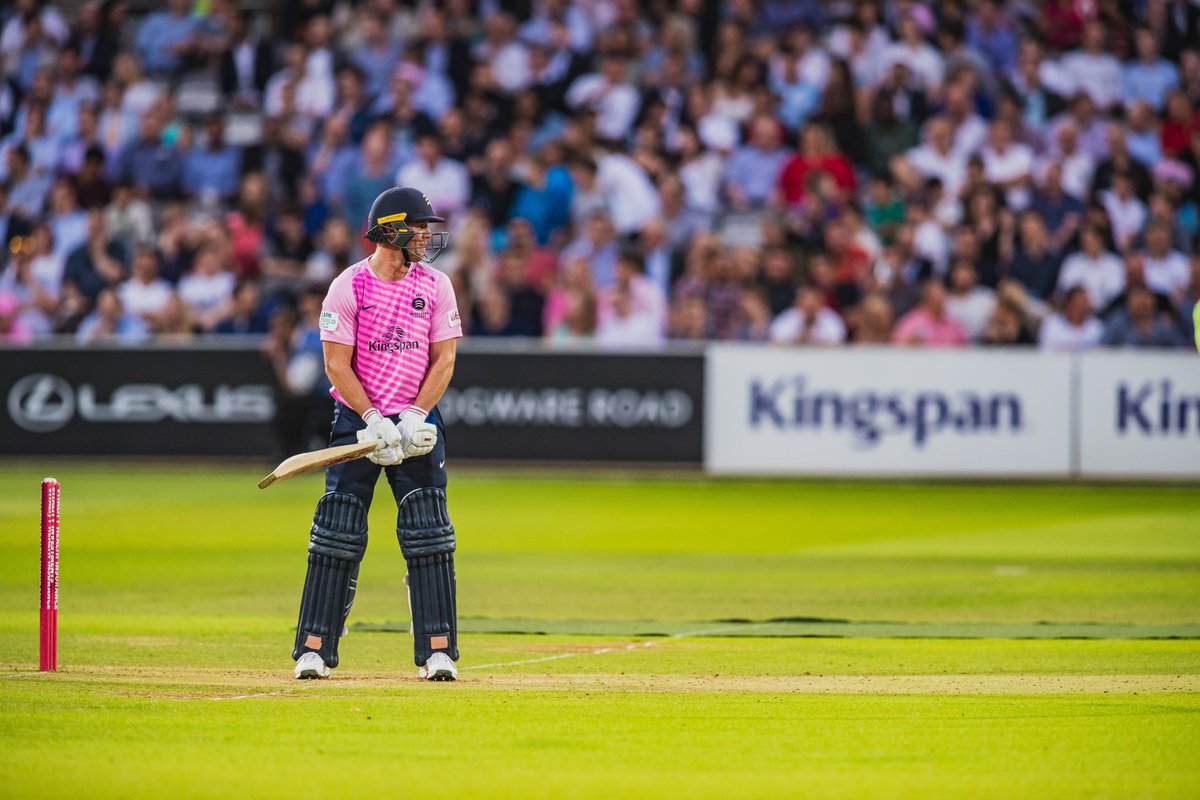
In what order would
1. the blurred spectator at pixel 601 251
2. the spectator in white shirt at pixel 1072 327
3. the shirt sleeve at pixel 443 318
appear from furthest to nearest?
the blurred spectator at pixel 601 251
the spectator in white shirt at pixel 1072 327
the shirt sleeve at pixel 443 318

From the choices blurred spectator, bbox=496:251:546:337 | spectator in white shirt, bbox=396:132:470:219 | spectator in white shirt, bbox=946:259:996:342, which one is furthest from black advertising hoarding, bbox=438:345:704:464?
spectator in white shirt, bbox=946:259:996:342

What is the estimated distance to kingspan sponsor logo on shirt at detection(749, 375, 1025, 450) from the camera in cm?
2244

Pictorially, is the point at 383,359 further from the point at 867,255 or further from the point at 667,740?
the point at 867,255

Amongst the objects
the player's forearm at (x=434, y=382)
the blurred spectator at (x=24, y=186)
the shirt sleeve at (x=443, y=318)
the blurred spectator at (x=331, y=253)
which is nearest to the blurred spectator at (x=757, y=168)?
the blurred spectator at (x=331, y=253)

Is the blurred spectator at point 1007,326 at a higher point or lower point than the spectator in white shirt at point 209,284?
lower

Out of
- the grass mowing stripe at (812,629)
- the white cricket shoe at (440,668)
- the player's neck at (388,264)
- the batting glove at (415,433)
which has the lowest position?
the grass mowing stripe at (812,629)

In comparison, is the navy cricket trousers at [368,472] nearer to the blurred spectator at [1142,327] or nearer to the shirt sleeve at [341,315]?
the shirt sleeve at [341,315]

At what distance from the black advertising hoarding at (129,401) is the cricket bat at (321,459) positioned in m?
15.2

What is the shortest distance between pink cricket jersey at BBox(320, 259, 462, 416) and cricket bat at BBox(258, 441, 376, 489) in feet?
0.93

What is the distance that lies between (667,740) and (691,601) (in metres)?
5.51

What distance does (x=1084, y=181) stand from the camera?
24.5 m

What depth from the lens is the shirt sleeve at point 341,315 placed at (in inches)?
356

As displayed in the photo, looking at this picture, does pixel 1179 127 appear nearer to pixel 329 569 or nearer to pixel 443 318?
pixel 443 318

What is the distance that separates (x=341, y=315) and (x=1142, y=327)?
609 inches
